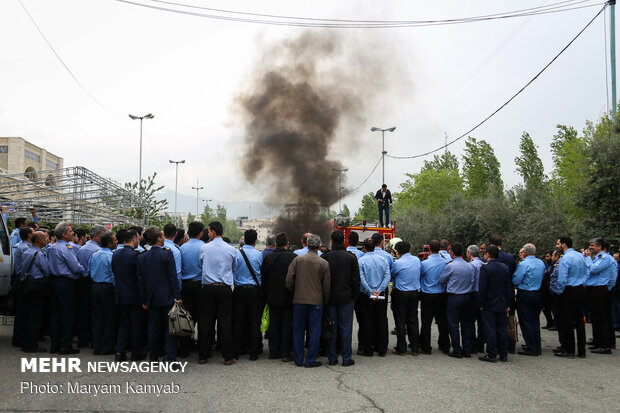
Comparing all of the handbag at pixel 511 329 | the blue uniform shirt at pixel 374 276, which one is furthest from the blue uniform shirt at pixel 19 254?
the handbag at pixel 511 329

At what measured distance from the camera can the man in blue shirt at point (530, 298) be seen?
842 cm

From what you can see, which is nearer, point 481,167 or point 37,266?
point 37,266

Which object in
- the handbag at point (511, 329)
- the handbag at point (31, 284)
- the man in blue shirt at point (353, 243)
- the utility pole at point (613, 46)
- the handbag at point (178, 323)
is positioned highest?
the utility pole at point (613, 46)

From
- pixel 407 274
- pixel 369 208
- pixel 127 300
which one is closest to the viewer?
pixel 127 300

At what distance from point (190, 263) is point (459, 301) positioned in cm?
417

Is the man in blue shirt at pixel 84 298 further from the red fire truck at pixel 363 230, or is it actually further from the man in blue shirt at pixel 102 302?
the red fire truck at pixel 363 230

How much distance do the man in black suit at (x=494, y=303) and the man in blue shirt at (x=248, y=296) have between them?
3.43 m

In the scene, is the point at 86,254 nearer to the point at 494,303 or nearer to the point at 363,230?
the point at 494,303

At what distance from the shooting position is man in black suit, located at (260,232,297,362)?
25.2ft

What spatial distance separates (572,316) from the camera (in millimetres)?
8289

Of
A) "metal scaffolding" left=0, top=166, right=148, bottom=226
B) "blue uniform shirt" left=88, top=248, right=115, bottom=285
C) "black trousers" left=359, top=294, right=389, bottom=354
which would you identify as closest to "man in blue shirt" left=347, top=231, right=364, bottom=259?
"black trousers" left=359, top=294, right=389, bottom=354

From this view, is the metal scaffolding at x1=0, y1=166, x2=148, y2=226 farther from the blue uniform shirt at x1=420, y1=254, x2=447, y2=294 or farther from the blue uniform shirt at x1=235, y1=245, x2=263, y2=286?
the blue uniform shirt at x1=420, y1=254, x2=447, y2=294

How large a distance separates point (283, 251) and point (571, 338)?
4.86m

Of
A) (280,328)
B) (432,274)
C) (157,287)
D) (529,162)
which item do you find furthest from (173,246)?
(529,162)
